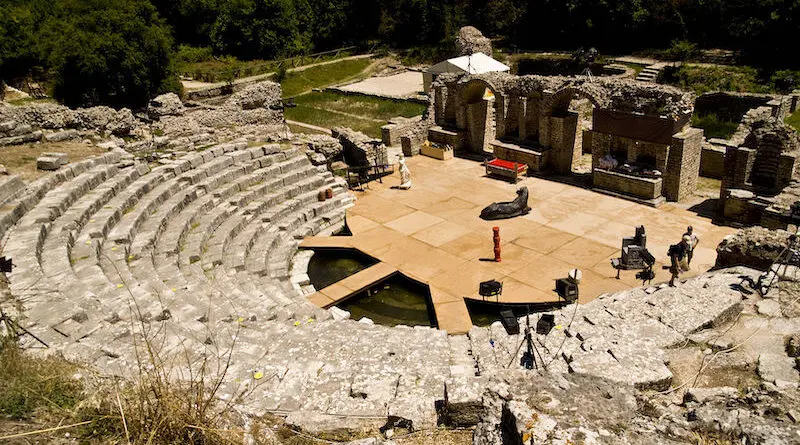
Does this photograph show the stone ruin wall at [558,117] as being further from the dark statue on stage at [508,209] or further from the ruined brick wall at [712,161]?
the dark statue on stage at [508,209]

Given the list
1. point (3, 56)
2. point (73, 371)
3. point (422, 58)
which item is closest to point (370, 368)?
point (73, 371)

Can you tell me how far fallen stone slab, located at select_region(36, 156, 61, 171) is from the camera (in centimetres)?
1343

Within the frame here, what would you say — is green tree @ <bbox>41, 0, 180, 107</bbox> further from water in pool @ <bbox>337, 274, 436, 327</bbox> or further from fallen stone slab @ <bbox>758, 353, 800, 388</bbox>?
fallen stone slab @ <bbox>758, 353, 800, 388</bbox>

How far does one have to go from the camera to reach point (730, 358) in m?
7.09

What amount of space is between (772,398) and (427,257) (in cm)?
922

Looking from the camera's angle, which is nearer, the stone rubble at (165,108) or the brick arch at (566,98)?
the brick arch at (566,98)

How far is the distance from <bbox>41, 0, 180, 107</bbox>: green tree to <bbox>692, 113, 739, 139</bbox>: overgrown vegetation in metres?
23.7

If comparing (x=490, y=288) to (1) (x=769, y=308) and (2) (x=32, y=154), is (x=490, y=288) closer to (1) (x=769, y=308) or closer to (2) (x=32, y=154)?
(1) (x=769, y=308)

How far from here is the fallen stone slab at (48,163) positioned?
13430 mm

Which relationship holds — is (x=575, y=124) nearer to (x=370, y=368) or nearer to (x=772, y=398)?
(x=370, y=368)

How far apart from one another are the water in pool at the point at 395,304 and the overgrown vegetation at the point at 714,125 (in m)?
14.7

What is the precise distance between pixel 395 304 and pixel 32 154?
Answer: 31.8 ft

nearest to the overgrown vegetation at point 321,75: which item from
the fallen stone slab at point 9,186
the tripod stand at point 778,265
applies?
the fallen stone slab at point 9,186

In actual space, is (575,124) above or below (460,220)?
above
